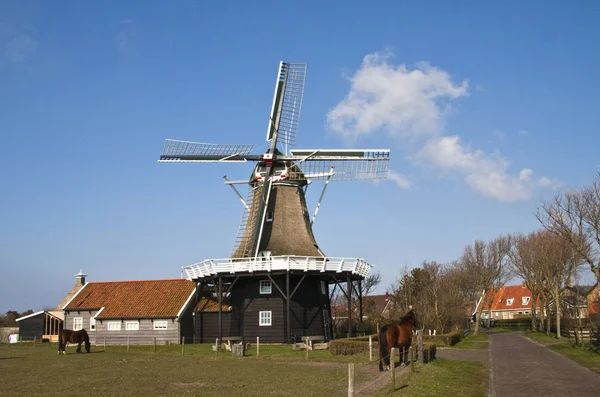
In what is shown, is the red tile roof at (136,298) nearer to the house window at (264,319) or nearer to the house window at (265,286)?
the house window at (264,319)

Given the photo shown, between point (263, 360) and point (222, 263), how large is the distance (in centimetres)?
1104

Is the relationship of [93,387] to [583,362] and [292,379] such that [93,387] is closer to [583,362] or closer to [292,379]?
[292,379]

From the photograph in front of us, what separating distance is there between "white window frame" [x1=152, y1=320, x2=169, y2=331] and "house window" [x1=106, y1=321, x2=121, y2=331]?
10.2ft

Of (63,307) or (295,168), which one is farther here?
(63,307)

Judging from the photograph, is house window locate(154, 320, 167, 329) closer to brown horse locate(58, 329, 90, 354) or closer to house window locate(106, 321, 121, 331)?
house window locate(106, 321, 121, 331)

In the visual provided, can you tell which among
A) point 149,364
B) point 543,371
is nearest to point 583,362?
point 543,371

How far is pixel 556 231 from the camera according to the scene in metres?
37.8

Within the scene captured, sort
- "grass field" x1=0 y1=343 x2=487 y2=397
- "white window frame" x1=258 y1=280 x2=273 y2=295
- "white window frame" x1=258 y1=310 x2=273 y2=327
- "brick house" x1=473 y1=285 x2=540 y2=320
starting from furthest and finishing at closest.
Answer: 1. "brick house" x1=473 y1=285 x2=540 y2=320
2. "white window frame" x1=258 y1=280 x2=273 y2=295
3. "white window frame" x1=258 y1=310 x2=273 y2=327
4. "grass field" x1=0 y1=343 x2=487 y2=397

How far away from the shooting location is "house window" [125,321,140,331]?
143 ft

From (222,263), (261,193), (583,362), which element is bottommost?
(583,362)

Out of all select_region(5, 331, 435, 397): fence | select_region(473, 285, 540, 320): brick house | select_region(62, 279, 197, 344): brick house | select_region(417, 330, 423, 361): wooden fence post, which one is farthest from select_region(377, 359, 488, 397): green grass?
select_region(473, 285, 540, 320): brick house

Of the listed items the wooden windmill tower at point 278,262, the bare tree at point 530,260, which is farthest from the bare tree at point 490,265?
the wooden windmill tower at point 278,262

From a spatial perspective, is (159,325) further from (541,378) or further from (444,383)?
(541,378)

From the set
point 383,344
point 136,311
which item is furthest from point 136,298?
point 383,344
